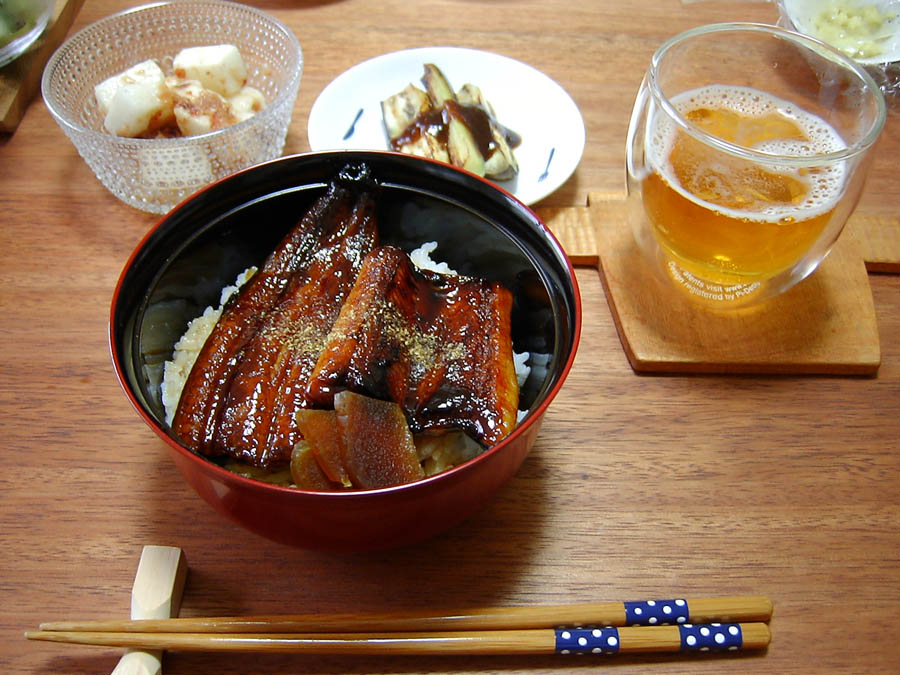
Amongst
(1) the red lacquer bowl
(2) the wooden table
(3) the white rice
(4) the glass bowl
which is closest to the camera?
(1) the red lacquer bowl

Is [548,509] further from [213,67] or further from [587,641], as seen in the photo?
[213,67]

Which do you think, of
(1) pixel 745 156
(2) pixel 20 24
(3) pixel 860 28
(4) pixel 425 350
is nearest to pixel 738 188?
(1) pixel 745 156

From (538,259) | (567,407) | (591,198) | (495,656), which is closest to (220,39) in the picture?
(591,198)

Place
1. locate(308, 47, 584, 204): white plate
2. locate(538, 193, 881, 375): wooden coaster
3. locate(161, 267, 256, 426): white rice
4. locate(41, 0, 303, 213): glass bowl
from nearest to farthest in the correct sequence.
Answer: locate(161, 267, 256, 426): white rice, locate(538, 193, 881, 375): wooden coaster, locate(41, 0, 303, 213): glass bowl, locate(308, 47, 584, 204): white plate

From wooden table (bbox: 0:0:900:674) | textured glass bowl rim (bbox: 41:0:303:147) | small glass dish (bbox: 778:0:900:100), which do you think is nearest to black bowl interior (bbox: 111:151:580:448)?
wooden table (bbox: 0:0:900:674)

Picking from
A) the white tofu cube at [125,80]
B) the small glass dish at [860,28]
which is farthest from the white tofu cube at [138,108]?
the small glass dish at [860,28]

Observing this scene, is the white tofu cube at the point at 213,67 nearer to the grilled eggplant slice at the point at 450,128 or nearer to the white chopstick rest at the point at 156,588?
the grilled eggplant slice at the point at 450,128

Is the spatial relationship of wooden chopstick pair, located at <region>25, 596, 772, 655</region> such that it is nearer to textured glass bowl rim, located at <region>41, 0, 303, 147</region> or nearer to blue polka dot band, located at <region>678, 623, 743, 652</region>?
blue polka dot band, located at <region>678, 623, 743, 652</region>
